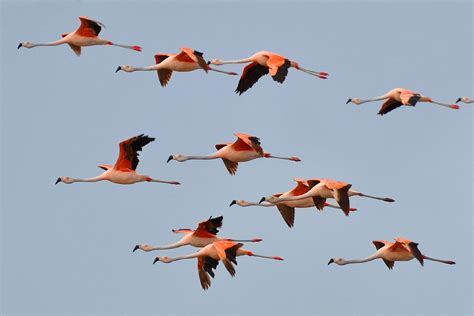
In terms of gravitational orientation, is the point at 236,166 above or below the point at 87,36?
below

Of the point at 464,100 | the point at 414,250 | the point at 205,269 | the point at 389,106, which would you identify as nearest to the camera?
the point at 414,250

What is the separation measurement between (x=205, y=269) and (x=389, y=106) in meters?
6.91

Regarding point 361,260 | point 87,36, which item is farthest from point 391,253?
point 87,36

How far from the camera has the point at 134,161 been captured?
45594 millimetres

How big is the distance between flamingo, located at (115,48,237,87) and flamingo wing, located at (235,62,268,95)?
0.33m

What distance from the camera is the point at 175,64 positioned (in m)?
47.4

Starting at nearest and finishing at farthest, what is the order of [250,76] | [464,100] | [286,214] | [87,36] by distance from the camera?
[286,214] → [250,76] → [87,36] → [464,100]

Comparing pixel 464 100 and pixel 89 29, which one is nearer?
pixel 89 29

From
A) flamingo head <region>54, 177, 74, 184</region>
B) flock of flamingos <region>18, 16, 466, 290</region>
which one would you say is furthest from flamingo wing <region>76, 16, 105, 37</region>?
flamingo head <region>54, 177, 74, 184</region>

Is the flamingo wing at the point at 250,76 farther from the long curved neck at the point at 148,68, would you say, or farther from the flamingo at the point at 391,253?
the flamingo at the point at 391,253

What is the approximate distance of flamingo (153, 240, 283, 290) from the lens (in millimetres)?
41656

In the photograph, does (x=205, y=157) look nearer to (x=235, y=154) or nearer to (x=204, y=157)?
(x=204, y=157)

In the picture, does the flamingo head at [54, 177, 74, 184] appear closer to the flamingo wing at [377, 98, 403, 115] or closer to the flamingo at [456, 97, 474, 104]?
the flamingo wing at [377, 98, 403, 115]

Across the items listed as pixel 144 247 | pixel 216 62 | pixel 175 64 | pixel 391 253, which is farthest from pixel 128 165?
pixel 391 253
